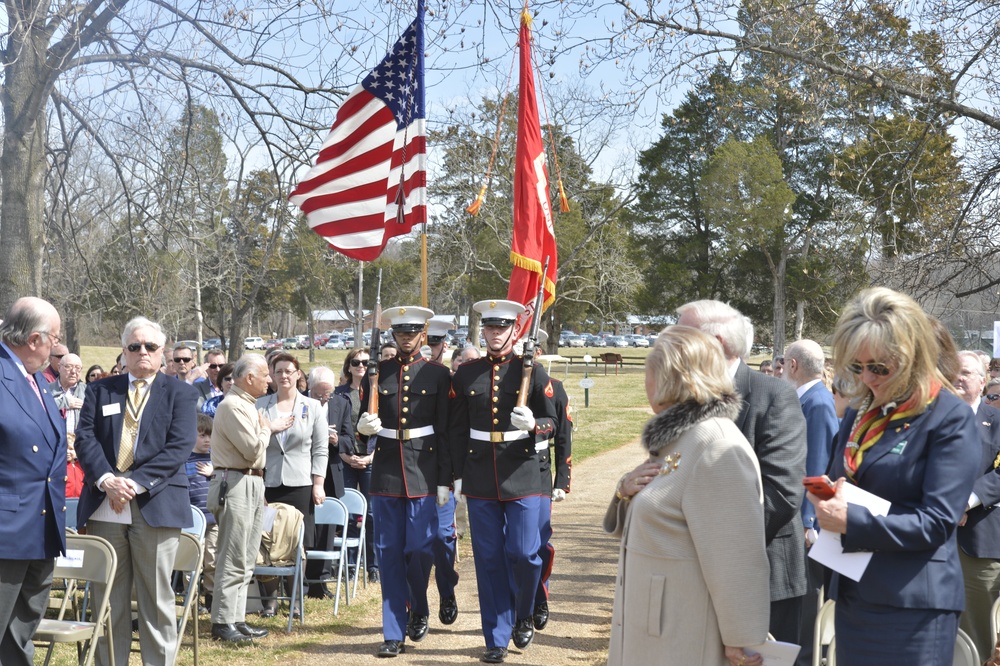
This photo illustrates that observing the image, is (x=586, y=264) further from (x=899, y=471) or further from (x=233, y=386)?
(x=899, y=471)

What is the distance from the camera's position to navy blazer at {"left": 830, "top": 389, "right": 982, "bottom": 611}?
9.43 ft

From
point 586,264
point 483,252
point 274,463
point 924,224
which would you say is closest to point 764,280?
point 586,264

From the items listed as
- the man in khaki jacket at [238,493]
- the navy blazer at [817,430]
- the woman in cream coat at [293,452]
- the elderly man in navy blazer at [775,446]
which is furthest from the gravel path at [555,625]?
the elderly man in navy blazer at [775,446]

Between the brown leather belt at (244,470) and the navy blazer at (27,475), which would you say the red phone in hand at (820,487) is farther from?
the brown leather belt at (244,470)

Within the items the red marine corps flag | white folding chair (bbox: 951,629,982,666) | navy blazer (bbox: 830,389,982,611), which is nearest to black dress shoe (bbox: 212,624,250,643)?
the red marine corps flag

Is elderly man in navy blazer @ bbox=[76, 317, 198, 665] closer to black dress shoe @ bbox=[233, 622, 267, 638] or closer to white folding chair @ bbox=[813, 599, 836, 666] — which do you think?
black dress shoe @ bbox=[233, 622, 267, 638]

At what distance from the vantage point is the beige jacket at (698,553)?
9.92 ft

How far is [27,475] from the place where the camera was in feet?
14.9

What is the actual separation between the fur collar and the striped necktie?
3.47 metres

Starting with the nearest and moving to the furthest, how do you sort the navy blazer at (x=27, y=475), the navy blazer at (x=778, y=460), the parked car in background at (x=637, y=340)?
the navy blazer at (x=778, y=460), the navy blazer at (x=27, y=475), the parked car in background at (x=637, y=340)

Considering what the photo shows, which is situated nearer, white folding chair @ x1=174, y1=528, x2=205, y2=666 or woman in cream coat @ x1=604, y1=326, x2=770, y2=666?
woman in cream coat @ x1=604, y1=326, x2=770, y2=666

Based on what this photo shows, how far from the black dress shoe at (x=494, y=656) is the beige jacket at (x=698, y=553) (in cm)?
328

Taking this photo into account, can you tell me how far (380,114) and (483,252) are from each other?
2845 cm

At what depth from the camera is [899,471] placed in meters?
2.99
